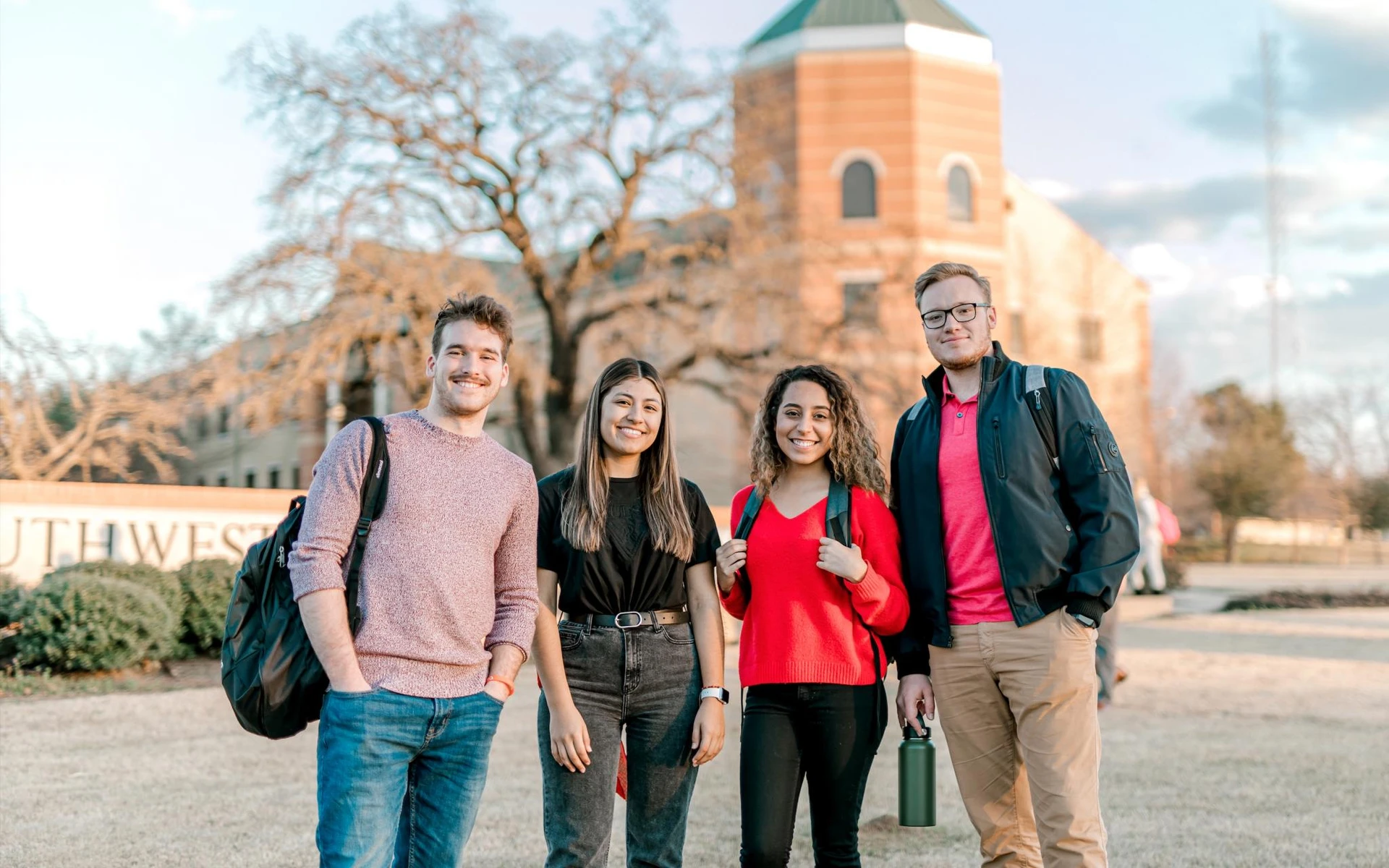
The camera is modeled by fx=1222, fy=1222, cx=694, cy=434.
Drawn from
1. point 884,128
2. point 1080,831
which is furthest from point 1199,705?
point 884,128

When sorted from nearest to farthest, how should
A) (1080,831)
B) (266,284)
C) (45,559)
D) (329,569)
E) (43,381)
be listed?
1. (329,569)
2. (1080,831)
3. (45,559)
4. (266,284)
5. (43,381)

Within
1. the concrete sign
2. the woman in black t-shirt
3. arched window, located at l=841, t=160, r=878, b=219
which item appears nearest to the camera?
the woman in black t-shirt

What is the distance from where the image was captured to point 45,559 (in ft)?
43.5

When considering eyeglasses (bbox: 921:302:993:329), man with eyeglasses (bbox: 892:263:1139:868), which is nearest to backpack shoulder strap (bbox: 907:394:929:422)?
man with eyeglasses (bbox: 892:263:1139:868)

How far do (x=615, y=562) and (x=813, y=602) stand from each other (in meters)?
0.66

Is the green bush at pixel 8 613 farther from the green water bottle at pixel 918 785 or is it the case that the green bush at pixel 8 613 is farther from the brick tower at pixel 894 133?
the brick tower at pixel 894 133

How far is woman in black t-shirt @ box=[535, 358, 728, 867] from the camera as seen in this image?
3.69m

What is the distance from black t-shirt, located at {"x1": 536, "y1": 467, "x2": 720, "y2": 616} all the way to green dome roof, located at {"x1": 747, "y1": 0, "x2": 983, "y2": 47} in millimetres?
32039

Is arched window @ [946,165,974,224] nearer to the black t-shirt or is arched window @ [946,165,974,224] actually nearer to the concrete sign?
the concrete sign

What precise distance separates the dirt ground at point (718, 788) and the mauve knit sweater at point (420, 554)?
2756 millimetres

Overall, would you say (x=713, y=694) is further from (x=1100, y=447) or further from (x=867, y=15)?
(x=867, y=15)

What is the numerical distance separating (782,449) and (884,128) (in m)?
30.5

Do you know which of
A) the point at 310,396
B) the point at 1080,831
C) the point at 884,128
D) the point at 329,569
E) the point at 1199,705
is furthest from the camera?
the point at 884,128

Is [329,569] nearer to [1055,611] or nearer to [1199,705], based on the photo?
[1055,611]
